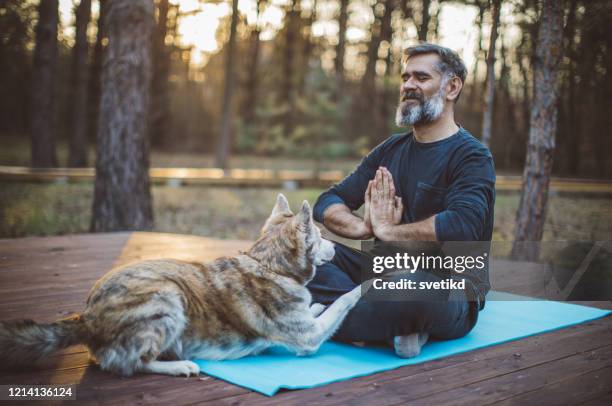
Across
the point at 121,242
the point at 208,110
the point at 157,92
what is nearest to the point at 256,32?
the point at 157,92

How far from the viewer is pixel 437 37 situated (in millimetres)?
17609

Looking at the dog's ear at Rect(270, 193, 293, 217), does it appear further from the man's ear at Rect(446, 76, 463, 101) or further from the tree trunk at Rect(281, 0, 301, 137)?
the tree trunk at Rect(281, 0, 301, 137)

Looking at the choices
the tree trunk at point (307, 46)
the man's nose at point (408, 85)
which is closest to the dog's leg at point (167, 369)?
the man's nose at point (408, 85)

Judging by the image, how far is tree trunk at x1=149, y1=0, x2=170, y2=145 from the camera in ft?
69.3

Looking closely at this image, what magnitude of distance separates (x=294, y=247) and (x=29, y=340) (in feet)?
4.82

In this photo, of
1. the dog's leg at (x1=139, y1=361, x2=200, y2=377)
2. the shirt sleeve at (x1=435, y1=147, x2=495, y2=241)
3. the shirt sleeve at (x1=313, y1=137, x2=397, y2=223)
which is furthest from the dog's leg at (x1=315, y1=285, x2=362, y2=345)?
the shirt sleeve at (x1=313, y1=137, x2=397, y2=223)

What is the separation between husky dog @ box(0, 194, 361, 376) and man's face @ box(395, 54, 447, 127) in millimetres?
1140

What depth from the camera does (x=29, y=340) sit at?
280 centimetres

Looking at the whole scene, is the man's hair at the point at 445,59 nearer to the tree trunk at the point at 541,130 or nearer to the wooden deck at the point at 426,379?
the wooden deck at the point at 426,379

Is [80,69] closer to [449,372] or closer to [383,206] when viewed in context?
[383,206]

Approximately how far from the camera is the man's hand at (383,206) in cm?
378

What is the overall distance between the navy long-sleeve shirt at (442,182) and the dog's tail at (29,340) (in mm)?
2012

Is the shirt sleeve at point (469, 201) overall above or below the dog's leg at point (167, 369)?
above

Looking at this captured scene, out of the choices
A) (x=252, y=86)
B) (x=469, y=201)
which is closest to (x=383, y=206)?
(x=469, y=201)
